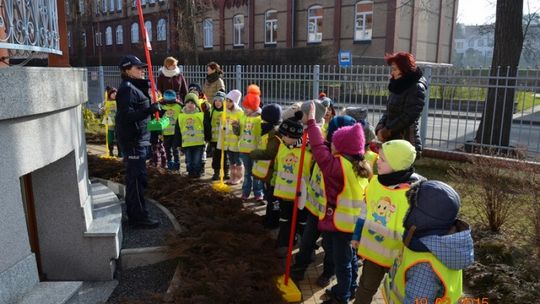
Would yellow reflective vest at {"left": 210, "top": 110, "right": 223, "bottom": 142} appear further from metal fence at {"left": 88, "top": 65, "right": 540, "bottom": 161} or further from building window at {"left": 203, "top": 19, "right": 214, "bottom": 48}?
building window at {"left": 203, "top": 19, "right": 214, "bottom": 48}


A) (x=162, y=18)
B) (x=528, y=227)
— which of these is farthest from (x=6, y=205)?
(x=162, y=18)

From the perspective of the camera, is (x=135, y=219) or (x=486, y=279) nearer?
(x=486, y=279)

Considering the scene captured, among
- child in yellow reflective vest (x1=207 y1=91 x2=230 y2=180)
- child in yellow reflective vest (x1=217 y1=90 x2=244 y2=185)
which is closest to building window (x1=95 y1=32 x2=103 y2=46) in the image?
child in yellow reflective vest (x1=207 y1=91 x2=230 y2=180)

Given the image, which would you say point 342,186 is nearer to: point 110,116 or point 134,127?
point 134,127

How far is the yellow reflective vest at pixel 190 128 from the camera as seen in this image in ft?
22.8

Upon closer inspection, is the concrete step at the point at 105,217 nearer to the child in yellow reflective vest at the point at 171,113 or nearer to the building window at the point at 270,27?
the child in yellow reflective vest at the point at 171,113

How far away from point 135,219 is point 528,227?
4097mm

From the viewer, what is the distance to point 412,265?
2.51m

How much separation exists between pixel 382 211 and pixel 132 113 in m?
2.79

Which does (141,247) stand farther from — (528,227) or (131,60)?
(528,227)

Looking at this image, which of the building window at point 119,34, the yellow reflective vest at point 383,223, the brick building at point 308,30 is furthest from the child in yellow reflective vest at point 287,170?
Answer: the building window at point 119,34

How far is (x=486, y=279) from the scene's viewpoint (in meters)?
3.92

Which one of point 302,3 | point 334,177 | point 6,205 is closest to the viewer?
point 6,205

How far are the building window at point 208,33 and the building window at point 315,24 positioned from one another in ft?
28.3
